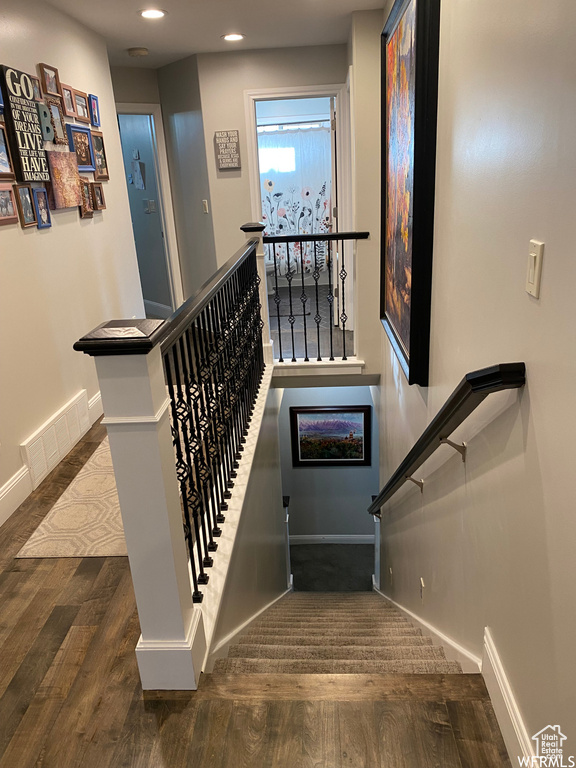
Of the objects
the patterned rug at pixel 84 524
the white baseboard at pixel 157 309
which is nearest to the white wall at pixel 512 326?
the patterned rug at pixel 84 524

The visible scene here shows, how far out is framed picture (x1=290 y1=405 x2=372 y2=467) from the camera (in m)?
6.09

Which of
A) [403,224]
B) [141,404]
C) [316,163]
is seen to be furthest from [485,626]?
[316,163]

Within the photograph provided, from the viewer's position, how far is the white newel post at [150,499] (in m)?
1.38

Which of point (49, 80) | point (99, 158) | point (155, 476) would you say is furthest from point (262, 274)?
point (155, 476)

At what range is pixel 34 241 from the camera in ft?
10.0

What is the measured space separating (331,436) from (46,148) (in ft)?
13.5

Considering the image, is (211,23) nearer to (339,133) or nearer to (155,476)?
(339,133)

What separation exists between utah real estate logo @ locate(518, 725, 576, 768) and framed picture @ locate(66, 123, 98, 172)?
12.1 ft

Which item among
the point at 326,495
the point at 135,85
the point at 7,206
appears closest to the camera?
the point at 7,206

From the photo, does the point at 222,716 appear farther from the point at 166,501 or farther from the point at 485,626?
the point at 485,626

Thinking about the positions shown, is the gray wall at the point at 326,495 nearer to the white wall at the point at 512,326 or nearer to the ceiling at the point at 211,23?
the ceiling at the point at 211,23

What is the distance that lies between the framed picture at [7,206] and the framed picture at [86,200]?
78cm

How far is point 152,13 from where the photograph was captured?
11.7 feet

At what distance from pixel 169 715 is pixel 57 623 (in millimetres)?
667
